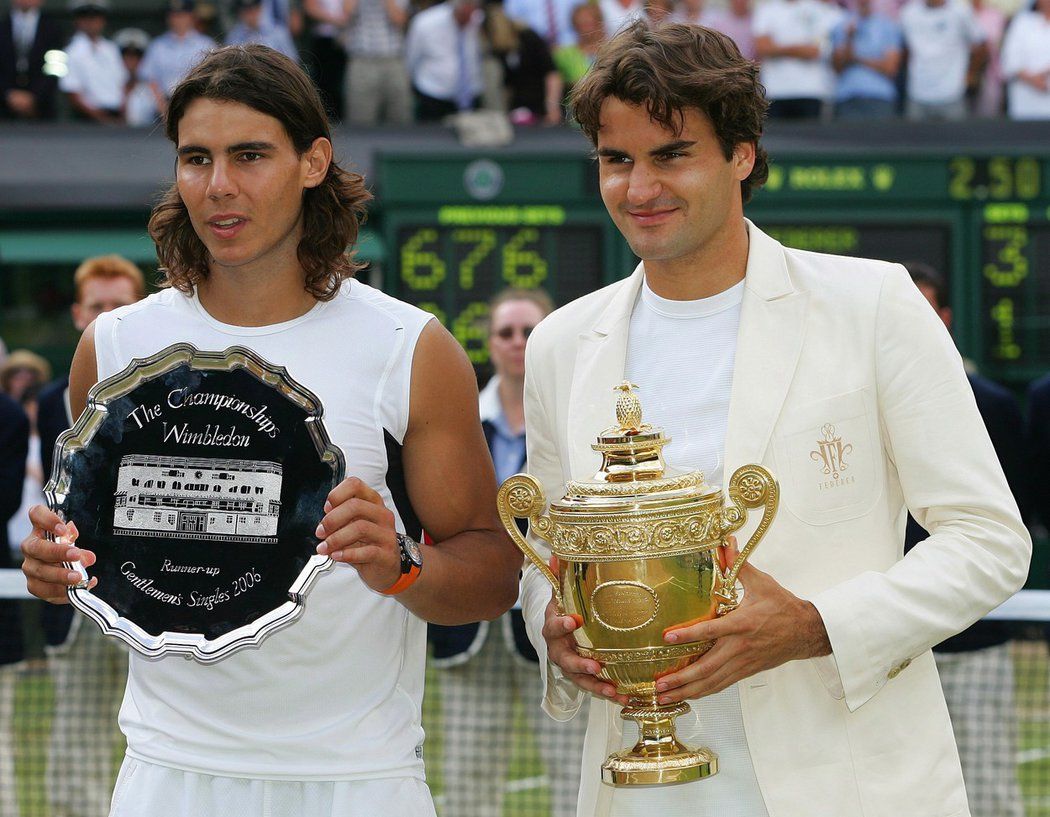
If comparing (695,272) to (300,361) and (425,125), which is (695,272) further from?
(425,125)

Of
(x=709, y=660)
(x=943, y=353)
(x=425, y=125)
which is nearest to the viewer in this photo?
(x=709, y=660)

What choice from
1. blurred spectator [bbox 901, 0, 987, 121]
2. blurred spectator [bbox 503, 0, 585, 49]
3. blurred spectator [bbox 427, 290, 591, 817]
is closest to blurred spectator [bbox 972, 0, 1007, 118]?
blurred spectator [bbox 901, 0, 987, 121]

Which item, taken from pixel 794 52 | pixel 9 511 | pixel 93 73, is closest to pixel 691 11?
pixel 794 52

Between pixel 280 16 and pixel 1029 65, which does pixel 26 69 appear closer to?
pixel 280 16

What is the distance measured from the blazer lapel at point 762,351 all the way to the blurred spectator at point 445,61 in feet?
32.4

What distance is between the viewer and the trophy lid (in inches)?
106

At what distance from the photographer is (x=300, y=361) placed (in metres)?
Result: 2.95

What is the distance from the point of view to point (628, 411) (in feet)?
9.12

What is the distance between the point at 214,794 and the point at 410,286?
8.14 metres

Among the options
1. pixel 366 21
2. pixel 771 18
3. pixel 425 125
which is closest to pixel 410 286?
pixel 425 125

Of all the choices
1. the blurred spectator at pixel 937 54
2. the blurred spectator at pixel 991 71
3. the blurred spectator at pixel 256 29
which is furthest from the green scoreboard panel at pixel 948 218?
the blurred spectator at pixel 256 29

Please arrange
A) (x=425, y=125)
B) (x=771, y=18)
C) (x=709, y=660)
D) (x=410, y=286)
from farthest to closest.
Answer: (x=771, y=18) < (x=425, y=125) < (x=410, y=286) < (x=709, y=660)

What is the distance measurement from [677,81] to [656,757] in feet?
3.91

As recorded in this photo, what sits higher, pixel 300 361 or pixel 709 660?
pixel 300 361
